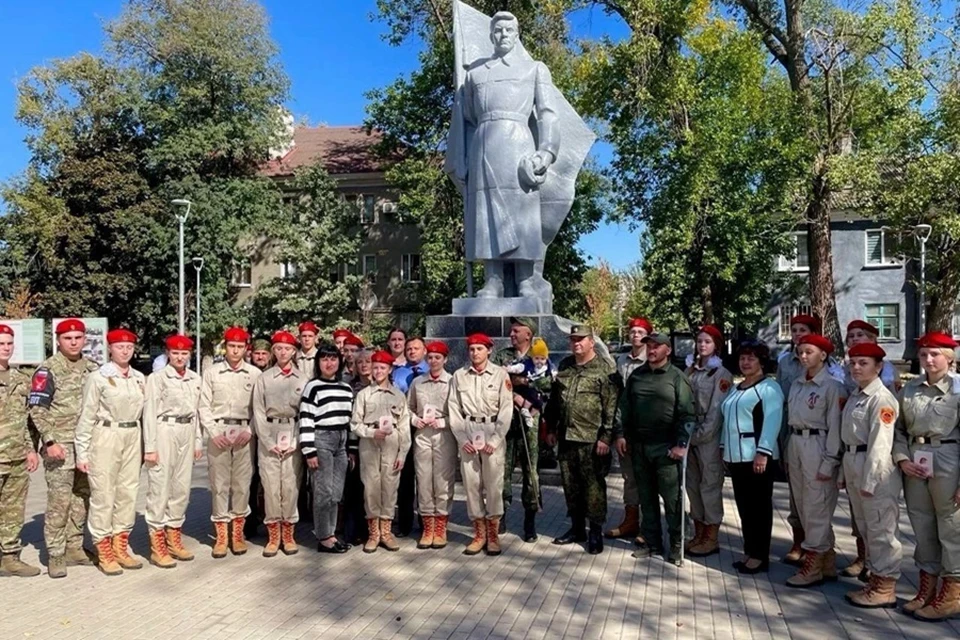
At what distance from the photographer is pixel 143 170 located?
29609mm

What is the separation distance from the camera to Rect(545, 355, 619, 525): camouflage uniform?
5.82m

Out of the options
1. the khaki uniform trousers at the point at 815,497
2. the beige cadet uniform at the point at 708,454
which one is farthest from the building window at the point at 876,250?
the khaki uniform trousers at the point at 815,497

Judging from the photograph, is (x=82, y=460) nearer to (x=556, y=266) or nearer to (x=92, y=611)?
(x=92, y=611)

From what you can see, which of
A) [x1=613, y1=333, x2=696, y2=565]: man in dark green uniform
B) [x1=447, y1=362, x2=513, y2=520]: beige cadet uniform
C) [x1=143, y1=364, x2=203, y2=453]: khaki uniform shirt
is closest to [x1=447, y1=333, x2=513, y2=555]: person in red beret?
[x1=447, y1=362, x2=513, y2=520]: beige cadet uniform

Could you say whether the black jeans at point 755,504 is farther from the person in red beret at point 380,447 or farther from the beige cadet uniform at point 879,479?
the person in red beret at point 380,447

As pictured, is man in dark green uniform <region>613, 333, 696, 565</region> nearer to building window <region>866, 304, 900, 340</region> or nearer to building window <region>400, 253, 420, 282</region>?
building window <region>400, 253, 420, 282</region>

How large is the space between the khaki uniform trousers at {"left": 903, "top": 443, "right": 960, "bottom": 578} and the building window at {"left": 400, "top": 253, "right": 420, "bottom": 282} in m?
29.7

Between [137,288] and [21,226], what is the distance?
446 centimetres

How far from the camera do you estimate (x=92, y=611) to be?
15.5ft

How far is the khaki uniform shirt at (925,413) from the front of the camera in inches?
175

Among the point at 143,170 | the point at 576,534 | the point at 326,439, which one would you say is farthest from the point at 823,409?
the point at 143,170

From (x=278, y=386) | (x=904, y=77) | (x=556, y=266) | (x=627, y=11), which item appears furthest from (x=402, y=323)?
(x=278, y=386)

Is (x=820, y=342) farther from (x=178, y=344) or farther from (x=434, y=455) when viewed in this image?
(x=178, y=344)

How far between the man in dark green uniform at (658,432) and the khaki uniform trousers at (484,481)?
1.01m
